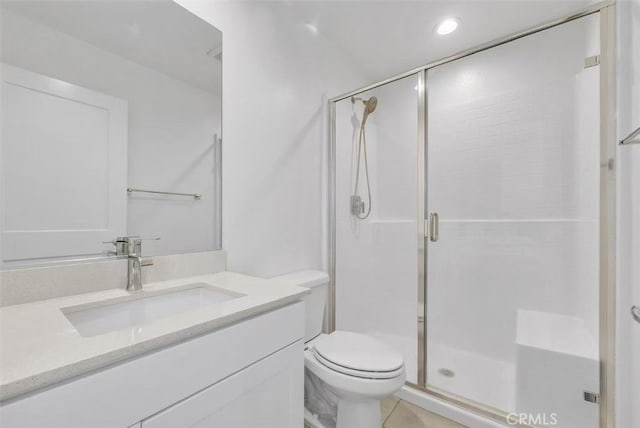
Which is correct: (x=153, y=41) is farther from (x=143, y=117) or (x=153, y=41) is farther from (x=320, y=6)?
(x=320, y=6)

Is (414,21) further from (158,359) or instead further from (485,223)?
(158,359)

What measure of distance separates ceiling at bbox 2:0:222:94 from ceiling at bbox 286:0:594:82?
77 centimetres

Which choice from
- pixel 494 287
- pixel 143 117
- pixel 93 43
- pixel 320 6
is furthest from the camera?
pixel 494 287

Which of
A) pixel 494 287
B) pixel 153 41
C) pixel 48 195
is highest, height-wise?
pixel 153 41

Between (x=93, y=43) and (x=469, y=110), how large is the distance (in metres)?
2.19

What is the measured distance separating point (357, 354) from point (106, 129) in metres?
1.34

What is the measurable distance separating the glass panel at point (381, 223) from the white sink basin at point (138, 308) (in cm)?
111

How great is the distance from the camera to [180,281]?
1086 millimetres

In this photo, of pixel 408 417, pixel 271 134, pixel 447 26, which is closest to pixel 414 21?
pixel 447 26

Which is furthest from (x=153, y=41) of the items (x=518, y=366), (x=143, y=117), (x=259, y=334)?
(x=518, y=366)

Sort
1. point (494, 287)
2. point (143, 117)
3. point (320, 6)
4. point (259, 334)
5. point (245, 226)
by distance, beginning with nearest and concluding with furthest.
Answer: point (259, 334)
point (143, 117)
point (245, 226)
point (320, 6)
point (494, 287)

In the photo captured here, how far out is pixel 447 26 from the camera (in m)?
1.85

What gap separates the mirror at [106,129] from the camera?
798 mm
